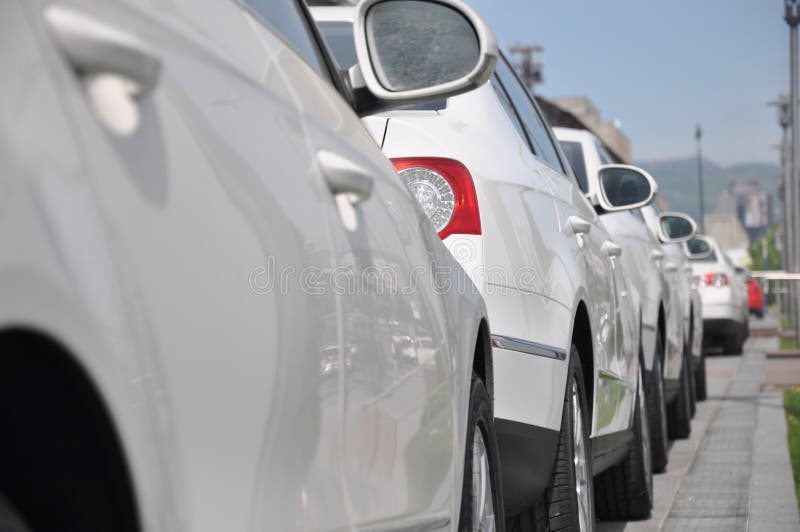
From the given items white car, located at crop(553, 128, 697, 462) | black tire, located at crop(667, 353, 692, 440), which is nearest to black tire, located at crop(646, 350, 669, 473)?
white car, located at crop(553, 128, 697, 462)

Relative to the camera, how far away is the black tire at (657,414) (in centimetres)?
778

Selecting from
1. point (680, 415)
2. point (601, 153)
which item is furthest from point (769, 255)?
point (601, 153)

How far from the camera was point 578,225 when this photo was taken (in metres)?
5.27

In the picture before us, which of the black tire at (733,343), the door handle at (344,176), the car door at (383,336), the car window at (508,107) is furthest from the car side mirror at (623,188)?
the black tire at (733,343)

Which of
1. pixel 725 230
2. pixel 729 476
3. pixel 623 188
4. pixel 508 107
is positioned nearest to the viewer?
pixel 508 107

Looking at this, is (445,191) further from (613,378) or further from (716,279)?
(716,279)

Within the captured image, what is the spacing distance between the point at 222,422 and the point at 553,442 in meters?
2.89

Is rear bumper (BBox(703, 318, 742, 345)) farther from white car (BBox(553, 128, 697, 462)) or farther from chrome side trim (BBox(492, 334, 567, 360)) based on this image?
chrome side trim (BBox(492, 334, 567, 360))

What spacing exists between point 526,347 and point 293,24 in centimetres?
168

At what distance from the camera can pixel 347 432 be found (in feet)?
6.70

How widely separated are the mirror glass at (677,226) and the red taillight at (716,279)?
1121cm

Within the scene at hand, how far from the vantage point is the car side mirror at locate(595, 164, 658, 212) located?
7262 mm

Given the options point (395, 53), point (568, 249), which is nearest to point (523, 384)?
point (568, 249)

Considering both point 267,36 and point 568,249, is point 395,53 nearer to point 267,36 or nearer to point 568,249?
point 267,36
